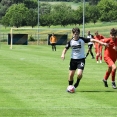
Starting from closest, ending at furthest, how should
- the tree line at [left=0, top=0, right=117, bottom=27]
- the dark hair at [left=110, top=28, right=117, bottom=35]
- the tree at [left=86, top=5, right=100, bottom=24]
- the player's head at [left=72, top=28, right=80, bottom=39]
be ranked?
the player's head at [left=72, top=28, right=80, bottom=39]
the dark hair at [left=110, top=28, right=117, bottom=35]
the tree line at [left=0, top=0, right=117, bottom=27]
the tree at [left=86, top=5, right=100, bottom=24]

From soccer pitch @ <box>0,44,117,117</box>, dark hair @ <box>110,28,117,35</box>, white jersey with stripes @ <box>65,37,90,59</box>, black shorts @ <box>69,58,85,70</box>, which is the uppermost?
dark hair @ <box>110,28,117,35</box>

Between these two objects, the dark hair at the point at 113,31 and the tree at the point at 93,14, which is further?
the tree at the point at 93,14

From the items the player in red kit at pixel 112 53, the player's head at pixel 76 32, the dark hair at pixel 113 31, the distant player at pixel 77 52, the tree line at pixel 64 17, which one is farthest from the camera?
the tree line at pixel 64 17

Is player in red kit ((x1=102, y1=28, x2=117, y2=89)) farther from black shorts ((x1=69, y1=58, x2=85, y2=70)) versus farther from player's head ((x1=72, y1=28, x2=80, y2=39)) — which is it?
player's head ((x1=72, y1=28, x2=80, y2=39))

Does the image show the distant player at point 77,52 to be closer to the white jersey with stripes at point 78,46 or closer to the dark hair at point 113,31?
the white jersey with stripes at point 78,46

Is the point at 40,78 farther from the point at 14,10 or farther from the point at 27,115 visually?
the point at 14,10

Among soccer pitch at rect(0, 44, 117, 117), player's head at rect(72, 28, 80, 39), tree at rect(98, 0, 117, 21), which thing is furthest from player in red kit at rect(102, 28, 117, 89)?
tree at rect(98, 0, 117, 21)

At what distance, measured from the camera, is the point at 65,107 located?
14.4 meters

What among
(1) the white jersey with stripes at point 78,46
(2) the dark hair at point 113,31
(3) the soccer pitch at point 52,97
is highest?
(2) the dark hair at point 113,31

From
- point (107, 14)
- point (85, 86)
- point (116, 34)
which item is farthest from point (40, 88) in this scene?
point (107, 14)

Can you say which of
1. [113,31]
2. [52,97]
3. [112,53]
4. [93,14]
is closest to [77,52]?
[113,31]

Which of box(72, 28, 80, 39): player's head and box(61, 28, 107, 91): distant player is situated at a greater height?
box(72, 28, 80, 39): player's head

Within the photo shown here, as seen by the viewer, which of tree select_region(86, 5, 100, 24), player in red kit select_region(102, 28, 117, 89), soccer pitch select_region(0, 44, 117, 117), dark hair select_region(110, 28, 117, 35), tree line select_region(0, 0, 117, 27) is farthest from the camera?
tree select_region(86, 5, 100, 24)

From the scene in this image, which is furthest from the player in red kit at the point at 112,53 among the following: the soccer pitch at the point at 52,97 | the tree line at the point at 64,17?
the tree line at the point at 64,17
